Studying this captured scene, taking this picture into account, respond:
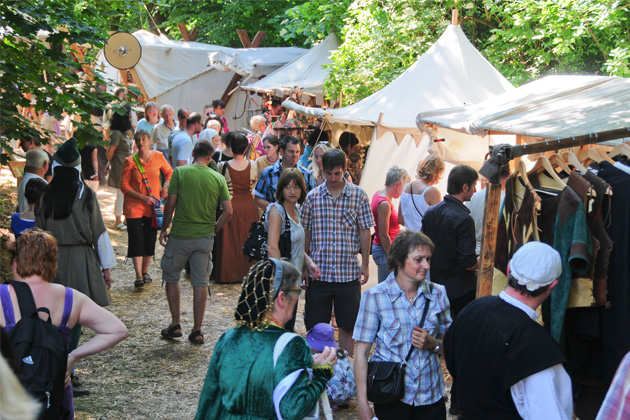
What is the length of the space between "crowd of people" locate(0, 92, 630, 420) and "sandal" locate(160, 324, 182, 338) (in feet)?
0.05

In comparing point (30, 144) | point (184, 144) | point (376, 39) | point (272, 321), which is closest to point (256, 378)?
point (272, 321)

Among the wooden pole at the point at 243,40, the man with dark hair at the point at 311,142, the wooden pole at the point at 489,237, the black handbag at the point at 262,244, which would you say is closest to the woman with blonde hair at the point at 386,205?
the black handbag at the point at 262,244

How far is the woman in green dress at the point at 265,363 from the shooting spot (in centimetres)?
296

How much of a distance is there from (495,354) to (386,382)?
820 mm

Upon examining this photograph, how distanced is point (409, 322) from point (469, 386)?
25.6 inches

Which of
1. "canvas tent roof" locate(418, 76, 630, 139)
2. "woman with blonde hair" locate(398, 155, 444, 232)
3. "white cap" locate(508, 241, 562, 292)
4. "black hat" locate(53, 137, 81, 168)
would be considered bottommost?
"white cap" locate(508, 241, 562, 292)

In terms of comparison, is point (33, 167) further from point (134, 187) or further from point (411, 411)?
point (411, 411)

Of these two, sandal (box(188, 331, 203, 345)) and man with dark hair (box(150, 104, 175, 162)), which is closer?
sandal (box(188, 331, 203, 345))

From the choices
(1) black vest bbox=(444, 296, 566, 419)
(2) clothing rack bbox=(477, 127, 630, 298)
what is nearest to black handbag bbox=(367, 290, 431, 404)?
(1) black vest bbox=(444, 296, 566, 419)

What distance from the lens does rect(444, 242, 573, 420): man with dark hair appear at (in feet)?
10.1

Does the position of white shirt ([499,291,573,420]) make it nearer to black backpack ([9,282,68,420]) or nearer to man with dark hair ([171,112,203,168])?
black backpack ([9,282,68,420])

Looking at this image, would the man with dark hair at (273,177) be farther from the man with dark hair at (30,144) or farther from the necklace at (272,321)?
the necklace at (272,321)

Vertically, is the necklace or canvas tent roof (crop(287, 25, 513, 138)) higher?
canvas tent roof (crop(287, 25, 513, 138))

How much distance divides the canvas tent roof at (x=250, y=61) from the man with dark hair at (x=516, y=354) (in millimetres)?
15612
